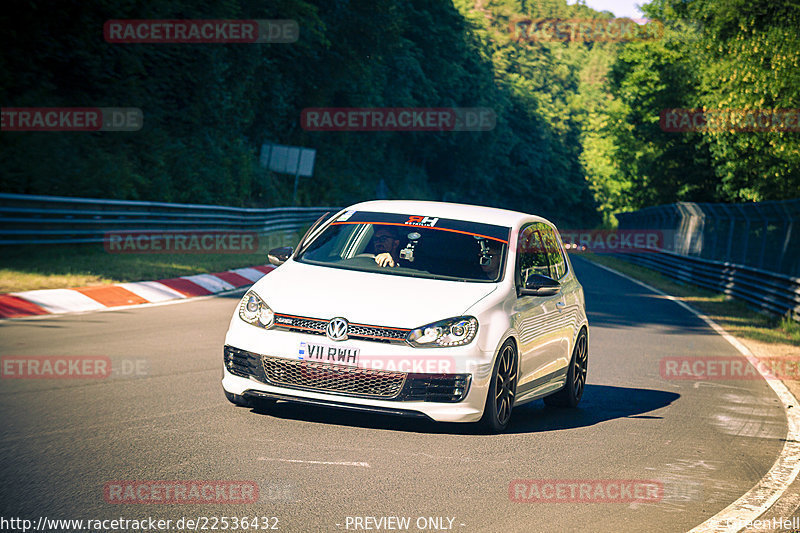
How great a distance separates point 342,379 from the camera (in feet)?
24.1

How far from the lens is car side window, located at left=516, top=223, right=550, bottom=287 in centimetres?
876

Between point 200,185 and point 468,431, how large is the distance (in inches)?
1182

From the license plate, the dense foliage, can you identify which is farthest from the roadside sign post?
the license plate

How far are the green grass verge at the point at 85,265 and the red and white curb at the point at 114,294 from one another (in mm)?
459

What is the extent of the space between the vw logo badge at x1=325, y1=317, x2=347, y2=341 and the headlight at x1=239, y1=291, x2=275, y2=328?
1.50ft

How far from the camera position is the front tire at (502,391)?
7.73 meters

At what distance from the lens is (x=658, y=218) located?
153 feet

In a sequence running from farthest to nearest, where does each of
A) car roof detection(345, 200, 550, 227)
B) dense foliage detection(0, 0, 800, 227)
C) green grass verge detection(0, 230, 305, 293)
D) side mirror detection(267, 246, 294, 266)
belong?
1. dense foliage detection(0, 0, 800, 227)
2. green grass verge detection(0, 230, 305, 293)
3. car roof detection(345, 200, 550, 227)
4. side mirror detection(267, 246, 294, 266)

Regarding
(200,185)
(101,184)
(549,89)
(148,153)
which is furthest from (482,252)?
(549,89)

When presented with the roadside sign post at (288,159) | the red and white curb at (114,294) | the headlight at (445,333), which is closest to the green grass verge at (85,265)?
the red and white curb at (114,294)

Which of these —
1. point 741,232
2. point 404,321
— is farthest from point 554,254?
point 741,232

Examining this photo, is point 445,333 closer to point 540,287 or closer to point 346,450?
point 346,450

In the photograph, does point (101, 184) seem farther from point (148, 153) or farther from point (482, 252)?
point (482, 252)

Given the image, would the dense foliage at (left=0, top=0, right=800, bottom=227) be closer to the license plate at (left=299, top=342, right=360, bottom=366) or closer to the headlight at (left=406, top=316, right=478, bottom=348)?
the license plate at (left=299, top=342, right=360, bottom=366)
